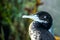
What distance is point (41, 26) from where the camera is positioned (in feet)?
3.64

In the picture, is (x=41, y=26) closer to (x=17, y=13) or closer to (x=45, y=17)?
(x=45, y=17)

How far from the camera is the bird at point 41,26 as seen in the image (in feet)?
3.51

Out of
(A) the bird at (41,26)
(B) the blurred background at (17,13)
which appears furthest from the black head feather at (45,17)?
(B) the blurred background at (17,13)

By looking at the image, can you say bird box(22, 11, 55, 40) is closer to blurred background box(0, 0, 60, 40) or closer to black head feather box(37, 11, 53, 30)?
black head feather box(37, 11, 53, 30)

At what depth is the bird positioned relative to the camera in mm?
1069

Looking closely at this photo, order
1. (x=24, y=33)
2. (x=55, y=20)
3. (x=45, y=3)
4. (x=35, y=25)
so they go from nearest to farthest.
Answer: (x=35, y=25), (x=55, y=20), (x=45, y=3), (x=24, y=33)

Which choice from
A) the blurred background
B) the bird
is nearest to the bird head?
the bird

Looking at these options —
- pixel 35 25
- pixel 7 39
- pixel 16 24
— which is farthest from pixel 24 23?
pixel 35 25

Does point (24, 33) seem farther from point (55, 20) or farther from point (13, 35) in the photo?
point (55, 20)

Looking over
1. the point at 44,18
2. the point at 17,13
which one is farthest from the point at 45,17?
the point at 17,13

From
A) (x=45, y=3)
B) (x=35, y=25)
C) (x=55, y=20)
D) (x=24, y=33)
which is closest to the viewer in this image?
(x=35, y=25)

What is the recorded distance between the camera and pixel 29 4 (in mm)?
1899

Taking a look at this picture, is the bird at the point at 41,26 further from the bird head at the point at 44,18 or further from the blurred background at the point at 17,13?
the blurred background at the point at 17,13

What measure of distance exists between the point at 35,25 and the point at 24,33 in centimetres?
86
